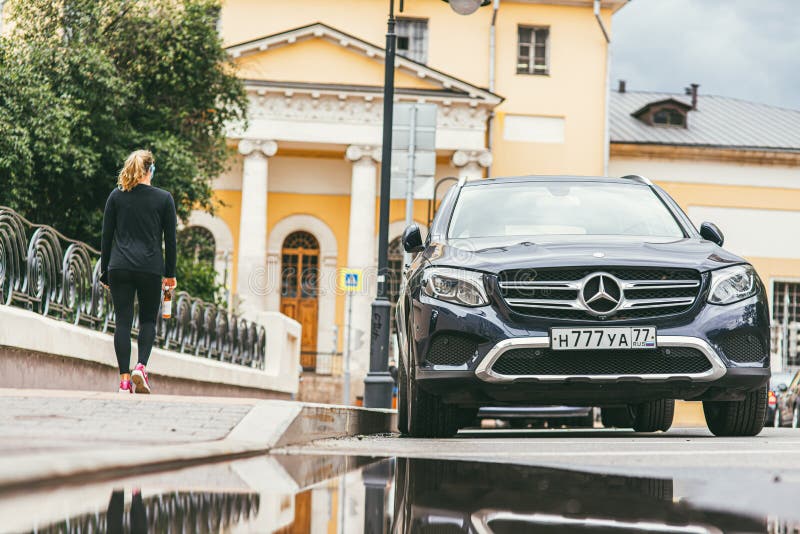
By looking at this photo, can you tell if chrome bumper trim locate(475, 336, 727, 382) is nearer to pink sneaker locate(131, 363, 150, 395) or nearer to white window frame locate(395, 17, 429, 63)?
pink sneaker locate(131, 363, 150, 395)

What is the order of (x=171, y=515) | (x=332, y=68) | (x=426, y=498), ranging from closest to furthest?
1. (x=171, y=515)
2. (x=426, y=498)
3. (x=332, y=68)

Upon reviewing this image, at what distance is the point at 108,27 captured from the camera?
2178cm

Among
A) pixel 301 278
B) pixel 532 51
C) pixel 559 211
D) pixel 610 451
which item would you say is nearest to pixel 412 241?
pixel 559 211

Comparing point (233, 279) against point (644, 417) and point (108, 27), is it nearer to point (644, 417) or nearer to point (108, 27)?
point (108, 27)

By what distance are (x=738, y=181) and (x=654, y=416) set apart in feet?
130

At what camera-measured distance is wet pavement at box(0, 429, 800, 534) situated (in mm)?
3109

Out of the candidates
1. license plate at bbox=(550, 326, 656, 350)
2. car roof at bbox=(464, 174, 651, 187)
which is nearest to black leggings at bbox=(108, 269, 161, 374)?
car roof at bbox=(464, 174, 651, 187)

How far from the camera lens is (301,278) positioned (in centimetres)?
4319

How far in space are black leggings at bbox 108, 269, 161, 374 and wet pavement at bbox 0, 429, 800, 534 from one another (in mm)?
4168

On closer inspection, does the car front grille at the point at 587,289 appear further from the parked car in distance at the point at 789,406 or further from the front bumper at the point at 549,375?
the parked car in distance at the point at 789,406

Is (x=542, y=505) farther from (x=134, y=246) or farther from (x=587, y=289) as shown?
(x=134, y=246)

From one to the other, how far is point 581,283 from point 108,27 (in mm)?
17207

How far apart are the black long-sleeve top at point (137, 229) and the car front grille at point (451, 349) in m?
3.18

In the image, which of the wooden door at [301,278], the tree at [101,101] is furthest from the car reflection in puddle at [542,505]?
the wooden door at [301,278]
